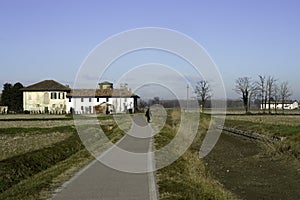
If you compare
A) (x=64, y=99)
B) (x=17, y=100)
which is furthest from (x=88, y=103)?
(x=17, y=100)

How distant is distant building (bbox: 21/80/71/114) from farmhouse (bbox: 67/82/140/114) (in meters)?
1.95

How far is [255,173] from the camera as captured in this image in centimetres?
2281

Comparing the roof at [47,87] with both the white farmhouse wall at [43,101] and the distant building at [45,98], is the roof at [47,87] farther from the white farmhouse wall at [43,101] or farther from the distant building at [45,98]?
the white farmhouse wall at [43,101]

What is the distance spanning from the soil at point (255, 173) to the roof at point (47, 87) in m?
78.1

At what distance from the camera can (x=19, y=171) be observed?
57.5 feet

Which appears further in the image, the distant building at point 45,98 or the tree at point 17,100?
the tree at point 17,100

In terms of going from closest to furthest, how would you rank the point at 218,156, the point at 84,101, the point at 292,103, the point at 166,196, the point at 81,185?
1. the point at 166,196
2. the point at 81,185
3. the point at 218,156
4. the point at 84,101
5. the point at 292,103

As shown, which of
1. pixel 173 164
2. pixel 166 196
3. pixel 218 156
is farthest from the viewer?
pixel 218 156

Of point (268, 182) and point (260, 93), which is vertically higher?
point (260, 93)

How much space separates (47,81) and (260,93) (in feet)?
172

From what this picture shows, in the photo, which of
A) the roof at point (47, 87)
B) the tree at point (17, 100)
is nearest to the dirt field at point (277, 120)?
the roof at point (47, 87)

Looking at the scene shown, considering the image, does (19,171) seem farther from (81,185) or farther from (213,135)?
(213,135)

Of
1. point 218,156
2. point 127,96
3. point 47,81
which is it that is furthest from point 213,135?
point 47,81

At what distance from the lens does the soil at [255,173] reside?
1733 centimetres
